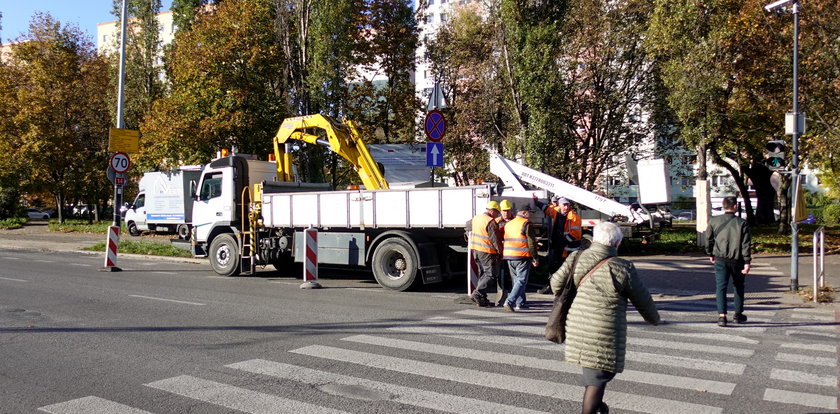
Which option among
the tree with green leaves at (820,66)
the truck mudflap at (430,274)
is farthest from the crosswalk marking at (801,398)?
the tree with green leaves at (820,66)

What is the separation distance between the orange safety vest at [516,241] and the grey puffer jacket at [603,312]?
5610 millimetres

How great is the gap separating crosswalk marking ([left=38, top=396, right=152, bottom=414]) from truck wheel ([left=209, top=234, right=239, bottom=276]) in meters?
10.1

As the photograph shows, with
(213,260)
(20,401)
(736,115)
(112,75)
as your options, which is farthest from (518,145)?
(112,75)

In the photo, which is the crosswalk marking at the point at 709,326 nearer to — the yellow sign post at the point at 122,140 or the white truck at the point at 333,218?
the white truck at the point at 333,218

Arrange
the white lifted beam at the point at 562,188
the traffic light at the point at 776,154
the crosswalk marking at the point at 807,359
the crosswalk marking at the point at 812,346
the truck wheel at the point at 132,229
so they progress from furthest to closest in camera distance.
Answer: the truck wheel at the point at 132,229 < the white lifted beam at the point at 562,188 < the traffic light at the point at 776,154 < the crosswalk marking at the point at 812,346 < the crosswalk marking at the point at 807,359

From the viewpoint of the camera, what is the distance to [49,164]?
37.8 metres

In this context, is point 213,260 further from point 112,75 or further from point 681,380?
point 112,75

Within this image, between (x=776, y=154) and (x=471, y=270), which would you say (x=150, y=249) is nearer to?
(x=471, y=270)

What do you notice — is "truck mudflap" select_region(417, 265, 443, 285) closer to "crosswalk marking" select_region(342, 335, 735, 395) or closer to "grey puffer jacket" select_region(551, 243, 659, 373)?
"crosswalk marking" select_region(342, 335, 735, 395)

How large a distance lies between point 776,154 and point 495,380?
32.7 feet

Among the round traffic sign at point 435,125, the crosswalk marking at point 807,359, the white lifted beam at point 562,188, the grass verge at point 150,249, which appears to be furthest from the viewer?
the grass verge at point 150,249

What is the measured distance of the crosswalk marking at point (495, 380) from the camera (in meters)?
5.23

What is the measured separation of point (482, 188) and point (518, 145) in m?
12.5

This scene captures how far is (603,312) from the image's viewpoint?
13.6ft
